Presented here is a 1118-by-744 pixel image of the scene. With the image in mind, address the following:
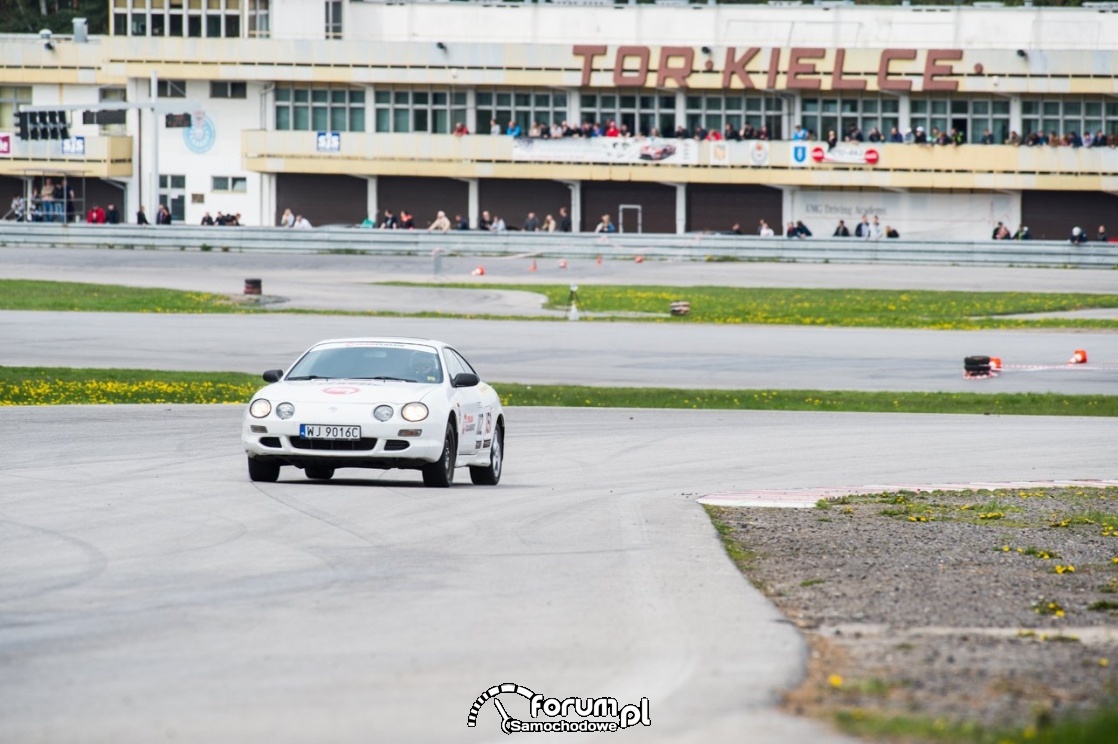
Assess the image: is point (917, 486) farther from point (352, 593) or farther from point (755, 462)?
point (352, 593)

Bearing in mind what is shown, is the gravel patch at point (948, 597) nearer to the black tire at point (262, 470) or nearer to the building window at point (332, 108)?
the black tire at point (262, 470)

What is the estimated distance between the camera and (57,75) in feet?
233

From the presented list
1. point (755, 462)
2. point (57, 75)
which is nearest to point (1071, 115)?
point (57, 75)

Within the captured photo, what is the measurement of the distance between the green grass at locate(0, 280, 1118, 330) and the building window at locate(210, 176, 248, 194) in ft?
81.8

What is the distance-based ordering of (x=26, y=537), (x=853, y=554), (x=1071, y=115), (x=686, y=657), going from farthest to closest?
(x=1071, y=115) → (x=853, y=554) → (x=26, y=537) → (x=686, y=657)

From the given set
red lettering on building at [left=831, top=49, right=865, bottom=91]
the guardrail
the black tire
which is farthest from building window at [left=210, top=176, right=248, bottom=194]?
the black tire

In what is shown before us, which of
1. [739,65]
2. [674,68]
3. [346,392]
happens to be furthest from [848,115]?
[346,392]

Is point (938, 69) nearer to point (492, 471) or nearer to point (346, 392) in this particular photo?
point (492, 471)

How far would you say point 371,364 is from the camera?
15.3 metres

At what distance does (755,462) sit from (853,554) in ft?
21.3

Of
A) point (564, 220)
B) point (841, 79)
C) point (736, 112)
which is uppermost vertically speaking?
point (841, 79)

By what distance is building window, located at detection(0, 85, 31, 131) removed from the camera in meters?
71.9

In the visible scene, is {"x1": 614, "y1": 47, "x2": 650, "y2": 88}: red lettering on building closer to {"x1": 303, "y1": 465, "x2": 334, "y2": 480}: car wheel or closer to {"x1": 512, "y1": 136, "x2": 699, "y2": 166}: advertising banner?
{"x1": 512, "y1": 136, "x2": 699, "y2": 166}: advertising banner

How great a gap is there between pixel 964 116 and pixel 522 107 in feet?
56.8
